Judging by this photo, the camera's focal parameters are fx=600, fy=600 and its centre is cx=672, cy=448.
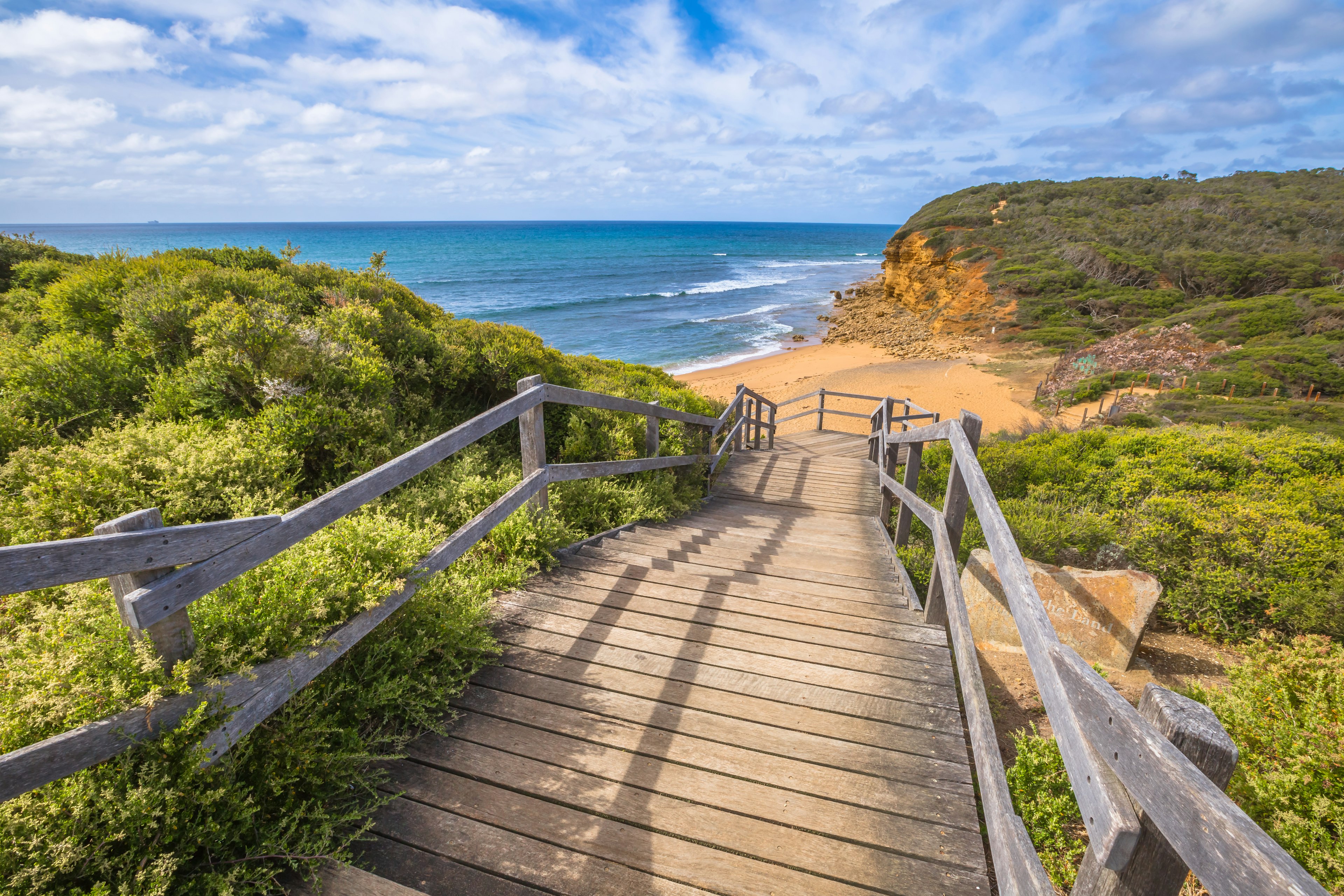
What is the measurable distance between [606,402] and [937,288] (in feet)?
121

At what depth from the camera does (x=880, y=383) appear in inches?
933

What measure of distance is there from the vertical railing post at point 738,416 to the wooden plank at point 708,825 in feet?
23.8

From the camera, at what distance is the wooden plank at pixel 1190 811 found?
0.84 metres

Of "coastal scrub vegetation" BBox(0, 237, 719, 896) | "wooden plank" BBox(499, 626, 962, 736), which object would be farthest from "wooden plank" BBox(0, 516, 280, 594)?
"wooden plank" BBox(499, 626, 962, 736)

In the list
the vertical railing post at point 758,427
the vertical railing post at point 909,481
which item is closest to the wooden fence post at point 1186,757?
the vertical railing post at point 909,481

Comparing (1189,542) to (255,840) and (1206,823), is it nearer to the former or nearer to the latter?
(1206,823)

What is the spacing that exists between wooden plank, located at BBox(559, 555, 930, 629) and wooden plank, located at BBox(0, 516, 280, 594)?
2465mm

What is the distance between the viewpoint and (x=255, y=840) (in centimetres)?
197

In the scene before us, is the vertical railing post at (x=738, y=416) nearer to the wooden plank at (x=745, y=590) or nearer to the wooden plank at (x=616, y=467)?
the wooden plank at (x=616, y=467)

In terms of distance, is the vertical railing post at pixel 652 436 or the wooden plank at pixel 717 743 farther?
the vertical railing post at pixel 652 436

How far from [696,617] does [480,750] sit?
1.45m

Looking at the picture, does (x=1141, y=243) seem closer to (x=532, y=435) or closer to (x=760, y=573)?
(x=760, y=573)

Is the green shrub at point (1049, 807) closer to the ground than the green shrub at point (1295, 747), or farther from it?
closer to the ground

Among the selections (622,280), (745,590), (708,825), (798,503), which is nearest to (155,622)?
(708,825)
